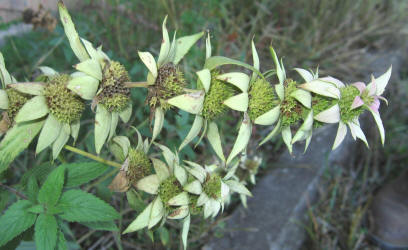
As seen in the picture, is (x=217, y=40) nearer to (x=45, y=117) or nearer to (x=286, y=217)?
(x=286, y=217)

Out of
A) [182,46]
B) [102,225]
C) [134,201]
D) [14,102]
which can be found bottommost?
[102,225]

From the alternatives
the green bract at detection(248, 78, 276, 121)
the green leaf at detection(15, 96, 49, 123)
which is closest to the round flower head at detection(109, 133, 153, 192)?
the green leaf at detection(15, 96, 49, 123)

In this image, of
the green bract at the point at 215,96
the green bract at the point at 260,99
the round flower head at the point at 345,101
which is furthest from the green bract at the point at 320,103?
the green bract at the point at 215,96

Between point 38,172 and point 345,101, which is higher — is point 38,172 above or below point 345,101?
below

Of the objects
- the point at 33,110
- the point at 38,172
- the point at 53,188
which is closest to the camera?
the point at 33,110

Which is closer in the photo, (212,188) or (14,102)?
(14,102)

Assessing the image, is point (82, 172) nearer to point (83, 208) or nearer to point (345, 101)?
point (83, 208)

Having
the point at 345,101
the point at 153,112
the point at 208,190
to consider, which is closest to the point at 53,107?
the point at 153,112
